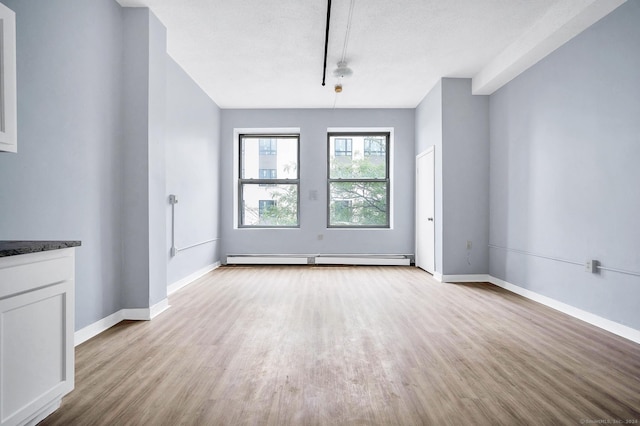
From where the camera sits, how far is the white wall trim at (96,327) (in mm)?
2529

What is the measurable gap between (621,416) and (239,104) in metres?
6.01

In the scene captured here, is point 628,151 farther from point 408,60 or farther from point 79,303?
point 79,303

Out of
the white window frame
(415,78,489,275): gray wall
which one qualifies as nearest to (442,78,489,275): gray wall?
(415,78,489,275): gray wall

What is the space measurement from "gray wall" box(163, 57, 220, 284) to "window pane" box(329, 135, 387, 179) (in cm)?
220

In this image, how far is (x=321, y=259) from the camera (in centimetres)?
615

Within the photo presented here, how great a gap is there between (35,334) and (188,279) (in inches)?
131

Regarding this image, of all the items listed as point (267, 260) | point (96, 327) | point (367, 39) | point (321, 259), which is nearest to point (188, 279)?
point (267, 260)

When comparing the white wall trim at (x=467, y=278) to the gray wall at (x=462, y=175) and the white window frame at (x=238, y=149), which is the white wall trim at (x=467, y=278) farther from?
the white window frame at (x=238, y=149)

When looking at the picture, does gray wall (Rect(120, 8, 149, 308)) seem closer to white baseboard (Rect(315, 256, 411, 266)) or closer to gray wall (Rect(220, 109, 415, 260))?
gray wall (Rect(220, 109, 415, 260))

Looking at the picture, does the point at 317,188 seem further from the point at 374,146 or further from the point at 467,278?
the point at 467,278

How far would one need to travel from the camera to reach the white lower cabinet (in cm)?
134

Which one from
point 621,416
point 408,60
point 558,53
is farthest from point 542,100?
point 621,416

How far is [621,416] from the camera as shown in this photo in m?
1.62

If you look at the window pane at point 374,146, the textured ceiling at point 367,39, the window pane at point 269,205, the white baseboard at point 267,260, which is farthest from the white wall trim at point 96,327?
the window pane at point 374,146
